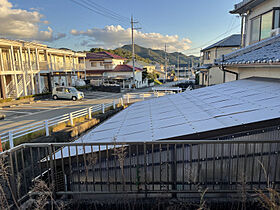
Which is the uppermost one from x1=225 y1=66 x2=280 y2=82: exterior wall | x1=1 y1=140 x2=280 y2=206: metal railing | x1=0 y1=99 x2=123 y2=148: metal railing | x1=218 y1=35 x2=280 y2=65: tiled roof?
x1=218 y1=35 x2=280 y2=65: tiled roof

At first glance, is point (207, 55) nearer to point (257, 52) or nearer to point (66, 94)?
point (66, 94)

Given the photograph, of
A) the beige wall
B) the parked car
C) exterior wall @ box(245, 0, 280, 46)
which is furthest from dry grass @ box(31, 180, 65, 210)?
the beige wall

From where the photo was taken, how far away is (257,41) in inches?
429

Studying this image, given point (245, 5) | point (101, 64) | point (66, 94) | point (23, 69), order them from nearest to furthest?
point (245, 5), point (23, 69), point (66, 94), point (101, 64)

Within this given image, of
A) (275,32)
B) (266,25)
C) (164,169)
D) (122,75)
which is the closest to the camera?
(164,169)

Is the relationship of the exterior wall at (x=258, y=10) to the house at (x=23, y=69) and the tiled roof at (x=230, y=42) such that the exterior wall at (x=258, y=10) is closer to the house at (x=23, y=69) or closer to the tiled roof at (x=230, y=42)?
the tiled roof at (x=230, y=42)

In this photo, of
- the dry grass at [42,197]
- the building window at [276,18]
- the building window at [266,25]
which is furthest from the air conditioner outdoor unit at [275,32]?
the dry grass at [42,197]

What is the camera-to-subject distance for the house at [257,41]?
257 inches

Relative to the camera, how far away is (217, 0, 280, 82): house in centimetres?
653

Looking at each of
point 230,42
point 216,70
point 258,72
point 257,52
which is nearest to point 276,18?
point 257,52

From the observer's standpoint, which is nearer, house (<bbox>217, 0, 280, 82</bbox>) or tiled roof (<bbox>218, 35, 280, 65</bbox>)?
tiled roof (<bbox>218, 35, 280, 65</bbox>)

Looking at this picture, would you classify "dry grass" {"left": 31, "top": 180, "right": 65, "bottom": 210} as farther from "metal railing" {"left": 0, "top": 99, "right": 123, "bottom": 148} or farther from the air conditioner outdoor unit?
the air conditioner outdoor unit

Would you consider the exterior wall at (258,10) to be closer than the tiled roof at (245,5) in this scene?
Yes

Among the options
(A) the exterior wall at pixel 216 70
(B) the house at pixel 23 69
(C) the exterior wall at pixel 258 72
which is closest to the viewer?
(C) the exterior wall at pixel 258 72
